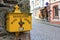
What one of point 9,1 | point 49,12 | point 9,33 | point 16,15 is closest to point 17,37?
point 9,33

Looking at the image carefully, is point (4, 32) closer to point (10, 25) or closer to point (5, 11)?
point (10, 25)

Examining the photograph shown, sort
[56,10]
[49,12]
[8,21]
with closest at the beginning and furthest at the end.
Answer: [8,21], [56,10], [49,12]

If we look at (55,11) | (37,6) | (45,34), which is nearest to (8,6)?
(45,34)

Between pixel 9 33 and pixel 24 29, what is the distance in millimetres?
159

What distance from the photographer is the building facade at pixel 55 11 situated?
1970 cm

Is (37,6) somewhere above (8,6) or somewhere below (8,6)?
above

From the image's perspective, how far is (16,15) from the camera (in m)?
1.83

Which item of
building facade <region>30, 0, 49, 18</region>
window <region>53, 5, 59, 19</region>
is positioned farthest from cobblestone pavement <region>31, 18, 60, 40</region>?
building facade <region>30, 0, 49, 18</region>

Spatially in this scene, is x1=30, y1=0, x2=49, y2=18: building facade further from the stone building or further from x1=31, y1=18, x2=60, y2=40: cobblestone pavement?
the stone building

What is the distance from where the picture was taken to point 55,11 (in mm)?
20688

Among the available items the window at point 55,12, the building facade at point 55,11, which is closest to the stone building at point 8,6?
the building facade at point 55,11

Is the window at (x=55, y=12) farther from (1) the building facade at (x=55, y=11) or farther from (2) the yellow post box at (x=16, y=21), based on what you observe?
(2) the yellow post box at (x=16, y=21)

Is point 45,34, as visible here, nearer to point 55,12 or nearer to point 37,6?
point 55,12

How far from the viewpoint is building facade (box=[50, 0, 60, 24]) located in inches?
776
